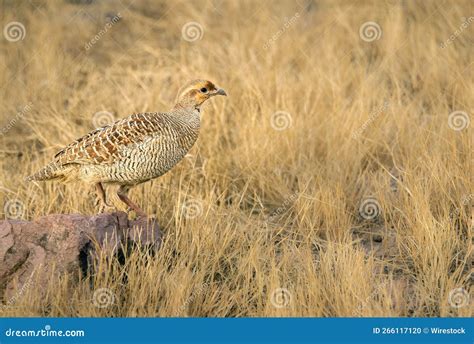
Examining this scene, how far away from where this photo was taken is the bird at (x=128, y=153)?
543cm

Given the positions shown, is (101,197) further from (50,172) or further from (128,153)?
(128,153)

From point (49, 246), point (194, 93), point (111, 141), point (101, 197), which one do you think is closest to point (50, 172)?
point (101, 197)

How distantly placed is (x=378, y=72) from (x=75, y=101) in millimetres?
3300

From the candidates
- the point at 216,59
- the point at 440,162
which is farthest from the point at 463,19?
the point at 440,162

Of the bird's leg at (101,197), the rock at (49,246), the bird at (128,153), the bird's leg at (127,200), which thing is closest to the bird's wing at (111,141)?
the bird at (128,153)

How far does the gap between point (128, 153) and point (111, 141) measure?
171 millimetres

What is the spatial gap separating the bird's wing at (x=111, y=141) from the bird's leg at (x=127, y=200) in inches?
15.8

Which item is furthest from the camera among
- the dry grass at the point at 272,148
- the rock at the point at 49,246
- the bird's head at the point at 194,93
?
the bird's head at the point at 194,93

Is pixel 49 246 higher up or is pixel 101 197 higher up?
pixel 101 197

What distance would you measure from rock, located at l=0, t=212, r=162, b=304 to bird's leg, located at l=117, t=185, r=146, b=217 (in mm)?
677

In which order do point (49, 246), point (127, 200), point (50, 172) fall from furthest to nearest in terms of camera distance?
point (127, 200)
point (50, 172)
point (49, 246)

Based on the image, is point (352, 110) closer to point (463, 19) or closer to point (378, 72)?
point (378, 72)

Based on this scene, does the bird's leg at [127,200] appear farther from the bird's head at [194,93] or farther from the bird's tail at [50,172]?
the bird's head at [194,93]

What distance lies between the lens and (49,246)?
192 inches
